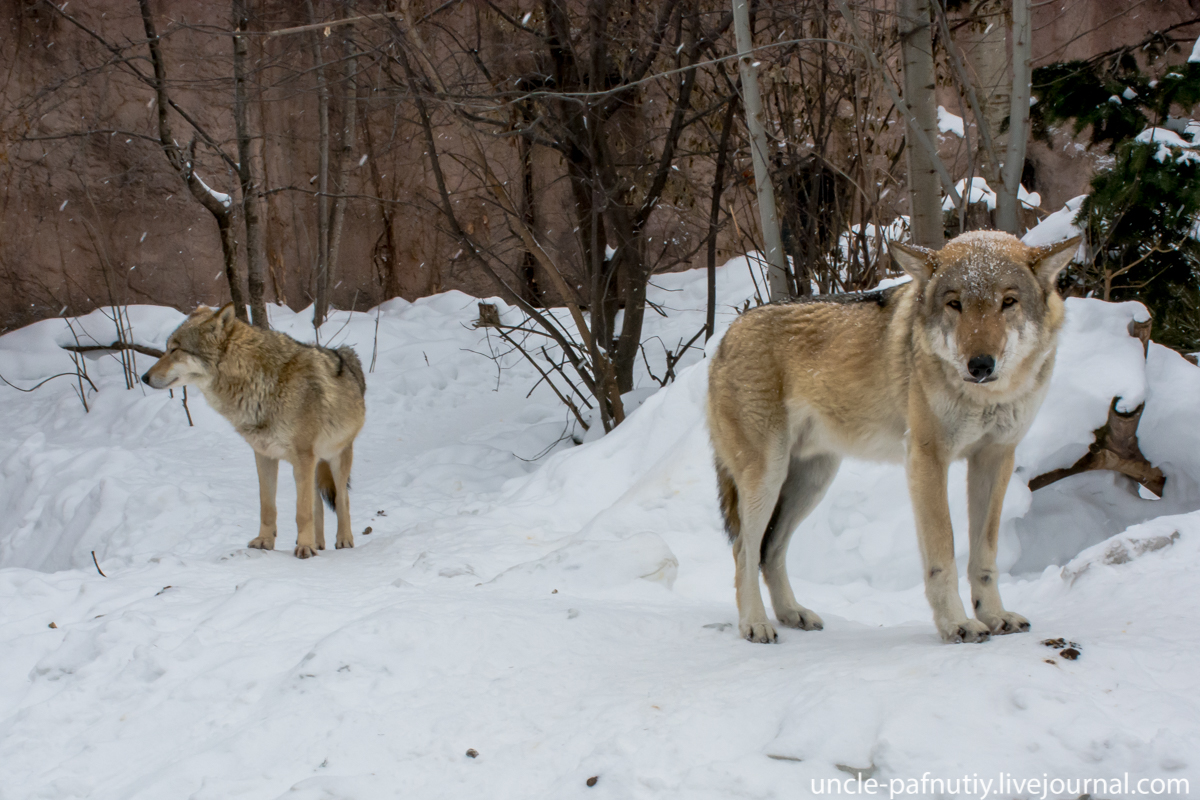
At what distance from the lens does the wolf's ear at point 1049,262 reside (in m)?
3.06

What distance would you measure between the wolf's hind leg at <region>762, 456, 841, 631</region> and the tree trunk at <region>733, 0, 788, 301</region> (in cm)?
266

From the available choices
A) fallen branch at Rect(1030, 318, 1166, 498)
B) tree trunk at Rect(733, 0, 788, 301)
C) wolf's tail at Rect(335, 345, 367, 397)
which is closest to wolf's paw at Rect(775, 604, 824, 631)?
fallen branch at Rect(1030, 318, 1166, 498)

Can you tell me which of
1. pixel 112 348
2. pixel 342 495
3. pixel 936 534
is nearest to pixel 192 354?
pixel 342 495

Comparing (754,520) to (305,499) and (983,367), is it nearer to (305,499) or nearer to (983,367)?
(983,367)

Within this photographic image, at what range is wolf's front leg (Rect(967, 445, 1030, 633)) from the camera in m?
3.19

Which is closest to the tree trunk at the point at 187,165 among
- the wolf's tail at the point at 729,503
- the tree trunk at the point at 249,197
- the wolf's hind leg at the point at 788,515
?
the tree trunk at the point at 249,197

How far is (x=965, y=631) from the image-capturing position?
3057 mm

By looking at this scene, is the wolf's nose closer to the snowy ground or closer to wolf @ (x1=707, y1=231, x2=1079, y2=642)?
wolf @ (x1=707, y1=231, x2=1079, y2=642)

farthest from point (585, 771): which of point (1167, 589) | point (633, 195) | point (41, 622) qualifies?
point (633, 195)

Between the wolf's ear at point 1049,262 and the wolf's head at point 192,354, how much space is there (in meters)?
5.37

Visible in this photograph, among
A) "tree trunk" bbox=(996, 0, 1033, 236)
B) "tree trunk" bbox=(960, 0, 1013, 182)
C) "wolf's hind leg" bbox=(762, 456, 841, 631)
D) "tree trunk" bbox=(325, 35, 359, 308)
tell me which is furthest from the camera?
"tree trunk" bbox=(325, 35, 359, 308)

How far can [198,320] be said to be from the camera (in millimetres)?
6449

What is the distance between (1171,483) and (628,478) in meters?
3.85

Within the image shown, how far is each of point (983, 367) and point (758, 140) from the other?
4.14 metres
